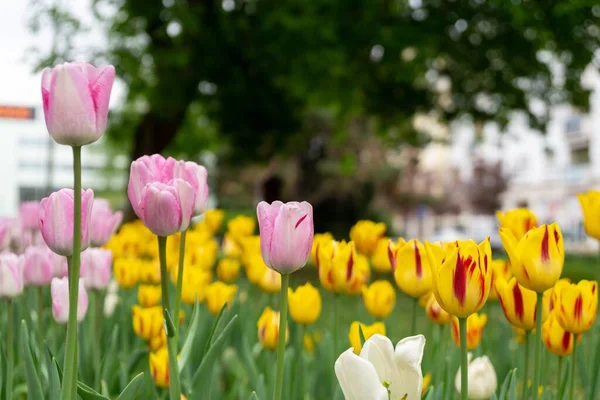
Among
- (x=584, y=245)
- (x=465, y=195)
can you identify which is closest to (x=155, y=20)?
(x=584, y=245)

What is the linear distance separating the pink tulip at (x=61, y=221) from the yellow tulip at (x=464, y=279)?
0.56m

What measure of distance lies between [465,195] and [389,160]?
578 inches

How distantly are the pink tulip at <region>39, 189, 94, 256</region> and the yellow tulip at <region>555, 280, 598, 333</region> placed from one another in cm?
95

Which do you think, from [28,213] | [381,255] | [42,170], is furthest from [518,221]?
[42,170]

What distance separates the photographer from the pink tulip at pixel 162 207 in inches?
43.9

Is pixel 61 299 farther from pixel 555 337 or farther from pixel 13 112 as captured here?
pixel 13 112

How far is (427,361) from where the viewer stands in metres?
2.00

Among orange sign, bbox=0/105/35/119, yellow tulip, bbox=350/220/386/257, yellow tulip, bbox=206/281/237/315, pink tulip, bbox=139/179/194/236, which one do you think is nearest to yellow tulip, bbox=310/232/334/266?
yellow tulip, bbox=350/220/386/257

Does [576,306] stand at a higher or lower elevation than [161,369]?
higher

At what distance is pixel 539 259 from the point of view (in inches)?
46.4

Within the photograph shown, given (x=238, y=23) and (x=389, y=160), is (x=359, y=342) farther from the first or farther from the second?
(x=389, y=160)

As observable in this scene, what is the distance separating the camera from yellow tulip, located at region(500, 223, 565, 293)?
1178 mm

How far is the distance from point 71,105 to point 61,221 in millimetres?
214

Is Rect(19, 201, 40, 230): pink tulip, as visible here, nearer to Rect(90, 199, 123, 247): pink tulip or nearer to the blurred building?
Rect(90, 199, 123, 247): pink tulip
